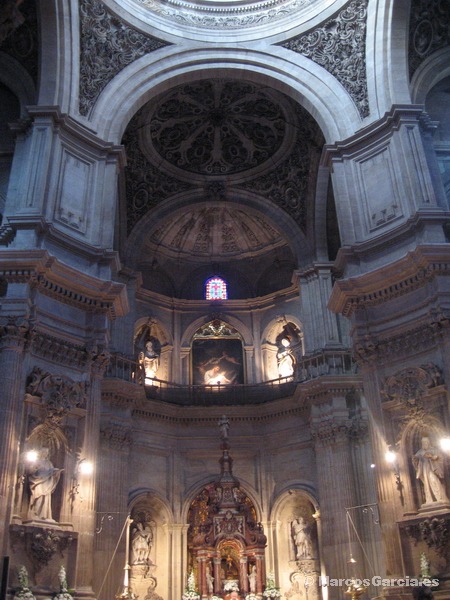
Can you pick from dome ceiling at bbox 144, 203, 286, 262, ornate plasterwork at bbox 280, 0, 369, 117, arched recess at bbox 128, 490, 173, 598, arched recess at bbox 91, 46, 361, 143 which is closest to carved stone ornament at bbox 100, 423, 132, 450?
arched recess at bbox 128, 490, 173, 598

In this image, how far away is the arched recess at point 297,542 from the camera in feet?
77.9

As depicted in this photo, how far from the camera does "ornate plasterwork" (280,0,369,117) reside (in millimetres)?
20438

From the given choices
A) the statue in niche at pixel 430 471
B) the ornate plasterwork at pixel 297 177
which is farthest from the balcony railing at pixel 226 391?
the statue in niche at pixel 430 471

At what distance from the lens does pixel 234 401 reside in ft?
89.3

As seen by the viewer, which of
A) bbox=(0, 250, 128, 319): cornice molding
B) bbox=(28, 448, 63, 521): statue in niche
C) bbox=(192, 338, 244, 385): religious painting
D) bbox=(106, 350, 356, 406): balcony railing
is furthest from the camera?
bbox=(192, 338, 244, 385): religious painting

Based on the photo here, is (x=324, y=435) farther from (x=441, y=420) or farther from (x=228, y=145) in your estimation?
(x=228, y=145)

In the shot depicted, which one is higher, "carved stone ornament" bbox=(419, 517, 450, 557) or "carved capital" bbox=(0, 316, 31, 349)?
"carved capital" bbox=(0, 316, 31, 349)

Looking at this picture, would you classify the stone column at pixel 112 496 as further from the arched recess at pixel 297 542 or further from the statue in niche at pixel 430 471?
the statue in niche at pixel 430 471

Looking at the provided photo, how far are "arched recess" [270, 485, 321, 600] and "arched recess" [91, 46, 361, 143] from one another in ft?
42.8

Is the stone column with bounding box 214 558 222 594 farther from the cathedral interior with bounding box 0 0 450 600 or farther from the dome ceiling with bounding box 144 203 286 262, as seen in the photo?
the dome ceiling with bounding box 144 203 286 262

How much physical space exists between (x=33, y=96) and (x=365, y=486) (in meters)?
15.2

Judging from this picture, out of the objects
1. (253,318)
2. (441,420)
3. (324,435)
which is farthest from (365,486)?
(253,318)

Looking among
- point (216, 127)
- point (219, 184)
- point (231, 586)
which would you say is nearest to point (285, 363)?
point (219, 184)

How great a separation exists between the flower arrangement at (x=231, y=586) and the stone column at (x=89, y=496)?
6794 mm
